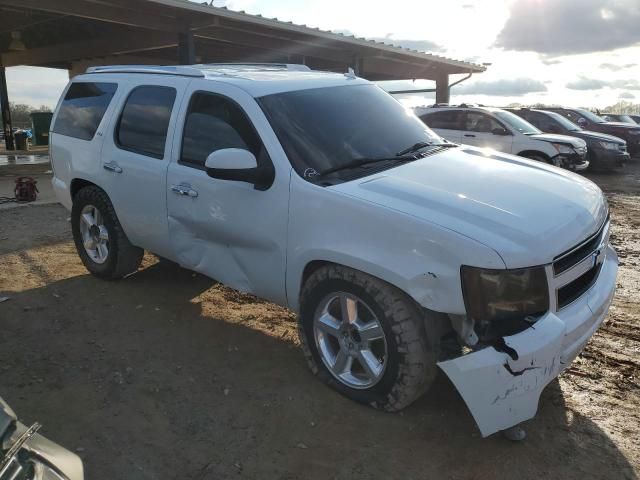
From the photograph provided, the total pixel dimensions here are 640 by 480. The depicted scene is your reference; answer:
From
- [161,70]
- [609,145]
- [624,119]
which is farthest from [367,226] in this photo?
[624,119]

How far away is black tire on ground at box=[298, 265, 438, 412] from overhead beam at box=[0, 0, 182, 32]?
1032 cm

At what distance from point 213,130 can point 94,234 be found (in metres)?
2.04

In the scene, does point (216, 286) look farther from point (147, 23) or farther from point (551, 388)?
point (147, 23)

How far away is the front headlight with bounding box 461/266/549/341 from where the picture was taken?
2645 mm

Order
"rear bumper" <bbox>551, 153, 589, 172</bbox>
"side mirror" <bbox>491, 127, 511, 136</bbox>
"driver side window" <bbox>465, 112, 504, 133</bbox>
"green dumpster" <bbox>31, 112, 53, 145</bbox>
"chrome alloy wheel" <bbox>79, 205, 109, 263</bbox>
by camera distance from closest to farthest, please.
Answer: "chrome alloy wheel" <bbox>79, 205, 109, 263</bbox> → "rear bumper" <bbox>551, 153, 589, 172</bbox> → "side mirror" <bbox>491, 127, 511, 136</bbox> → "driver side window" <bbox>465, 112, 504, 133</bbox> → "green dumpster" <bbox>31, 112, 53, 145</bbox>

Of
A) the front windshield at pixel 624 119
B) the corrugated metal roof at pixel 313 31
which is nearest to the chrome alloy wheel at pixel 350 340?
the corrugated metal roof at pixel 313 31

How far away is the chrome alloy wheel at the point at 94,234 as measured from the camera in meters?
5.12

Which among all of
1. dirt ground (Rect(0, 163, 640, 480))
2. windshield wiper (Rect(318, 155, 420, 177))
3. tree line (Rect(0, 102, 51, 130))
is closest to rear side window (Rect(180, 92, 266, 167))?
windshield wiper (Rect(318, 155, 420, 177))

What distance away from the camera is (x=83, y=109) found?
5.23 metres

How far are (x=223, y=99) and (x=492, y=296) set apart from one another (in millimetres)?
2287

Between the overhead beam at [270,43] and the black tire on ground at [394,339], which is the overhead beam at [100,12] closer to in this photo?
the overhead beam at [270,43]

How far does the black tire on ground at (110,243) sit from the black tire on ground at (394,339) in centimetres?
250

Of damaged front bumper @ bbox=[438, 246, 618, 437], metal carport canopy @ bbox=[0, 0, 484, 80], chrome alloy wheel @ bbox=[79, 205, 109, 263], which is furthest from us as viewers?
metal carport canopy @ bbox=[0, 0, 484, 80]

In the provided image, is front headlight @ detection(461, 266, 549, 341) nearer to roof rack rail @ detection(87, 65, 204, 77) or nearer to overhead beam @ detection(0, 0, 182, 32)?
roof rack rail @ detection(87, 65, 204, 77)
